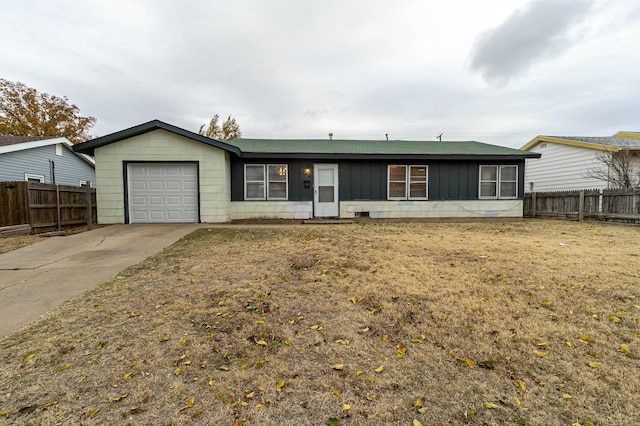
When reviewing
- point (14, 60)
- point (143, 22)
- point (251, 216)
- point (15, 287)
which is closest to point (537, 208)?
point (251, 216)

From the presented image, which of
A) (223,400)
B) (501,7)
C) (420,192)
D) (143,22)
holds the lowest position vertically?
(223,400)

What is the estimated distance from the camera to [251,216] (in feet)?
36.3

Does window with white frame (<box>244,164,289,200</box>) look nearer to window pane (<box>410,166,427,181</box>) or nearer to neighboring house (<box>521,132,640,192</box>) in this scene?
window pane (<box>410,166,427,181</box>)

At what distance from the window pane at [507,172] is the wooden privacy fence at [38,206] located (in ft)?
51.0

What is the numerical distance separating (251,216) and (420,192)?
7.00m

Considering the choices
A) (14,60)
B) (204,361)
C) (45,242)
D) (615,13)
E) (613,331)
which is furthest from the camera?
(14,60)

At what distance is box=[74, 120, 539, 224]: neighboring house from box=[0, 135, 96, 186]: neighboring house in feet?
10.7

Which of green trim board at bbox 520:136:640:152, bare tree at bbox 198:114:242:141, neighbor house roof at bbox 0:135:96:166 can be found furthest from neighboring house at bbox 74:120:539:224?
bare tree at bbox 198:114:242:141

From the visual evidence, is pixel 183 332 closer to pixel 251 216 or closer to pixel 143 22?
pixel 251 216

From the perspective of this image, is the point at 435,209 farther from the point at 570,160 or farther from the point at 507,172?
the point at 570,160

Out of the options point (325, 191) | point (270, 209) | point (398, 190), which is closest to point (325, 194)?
point (325, 191)

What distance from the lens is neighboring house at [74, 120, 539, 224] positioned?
32.2 feet

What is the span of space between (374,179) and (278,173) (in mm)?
3888

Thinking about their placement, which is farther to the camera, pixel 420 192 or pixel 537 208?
pixel 537 208
